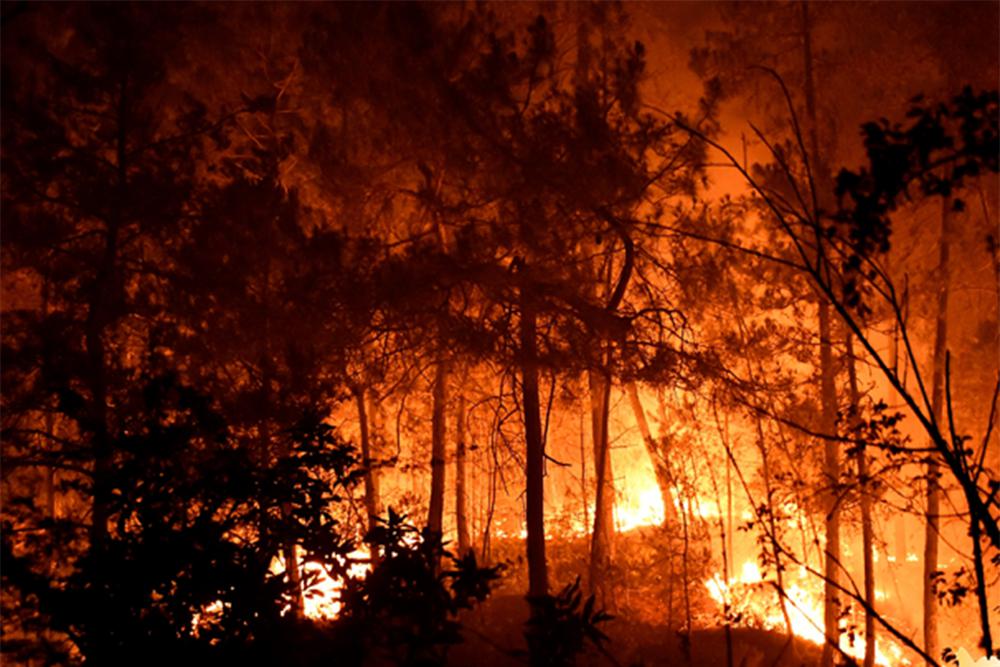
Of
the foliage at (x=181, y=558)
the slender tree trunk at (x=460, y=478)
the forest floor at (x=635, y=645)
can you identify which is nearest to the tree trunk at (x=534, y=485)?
the forest floor at (x=635, y=645)

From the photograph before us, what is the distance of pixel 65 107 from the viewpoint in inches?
271

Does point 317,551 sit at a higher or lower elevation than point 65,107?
lower

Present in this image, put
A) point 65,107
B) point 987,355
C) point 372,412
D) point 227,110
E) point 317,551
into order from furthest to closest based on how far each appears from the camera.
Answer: point 987,355 → point 372,412 → point 227,110 → point 65,107 → point 317,551

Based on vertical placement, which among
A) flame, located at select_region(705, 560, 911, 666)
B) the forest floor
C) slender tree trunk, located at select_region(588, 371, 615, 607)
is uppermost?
slender tree trunk, located at select_region(588, 371, 615, 607)

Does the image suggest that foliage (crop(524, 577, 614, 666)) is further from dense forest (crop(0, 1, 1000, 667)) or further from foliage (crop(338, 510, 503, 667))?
foliage (crop(338, 510, 503, 667))

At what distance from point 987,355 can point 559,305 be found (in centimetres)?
1542

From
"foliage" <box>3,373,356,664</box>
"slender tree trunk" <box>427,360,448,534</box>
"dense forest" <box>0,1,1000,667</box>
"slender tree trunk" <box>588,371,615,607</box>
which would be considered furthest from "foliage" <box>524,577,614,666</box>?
"slender tree trunk" <box>588,371,615,607</box>

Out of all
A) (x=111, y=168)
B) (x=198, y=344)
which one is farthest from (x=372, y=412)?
(x=111, y=168)

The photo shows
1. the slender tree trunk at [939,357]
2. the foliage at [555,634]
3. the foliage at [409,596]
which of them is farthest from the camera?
the slender tree trunk at [939,357]

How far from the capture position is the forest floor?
8.65 metres

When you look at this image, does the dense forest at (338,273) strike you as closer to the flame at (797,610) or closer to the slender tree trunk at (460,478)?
the slender tree trunk at (460,478)

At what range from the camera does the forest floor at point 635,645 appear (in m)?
8.65

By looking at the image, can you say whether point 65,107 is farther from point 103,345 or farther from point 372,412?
point 372,412

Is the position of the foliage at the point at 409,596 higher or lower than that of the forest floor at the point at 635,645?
higher
